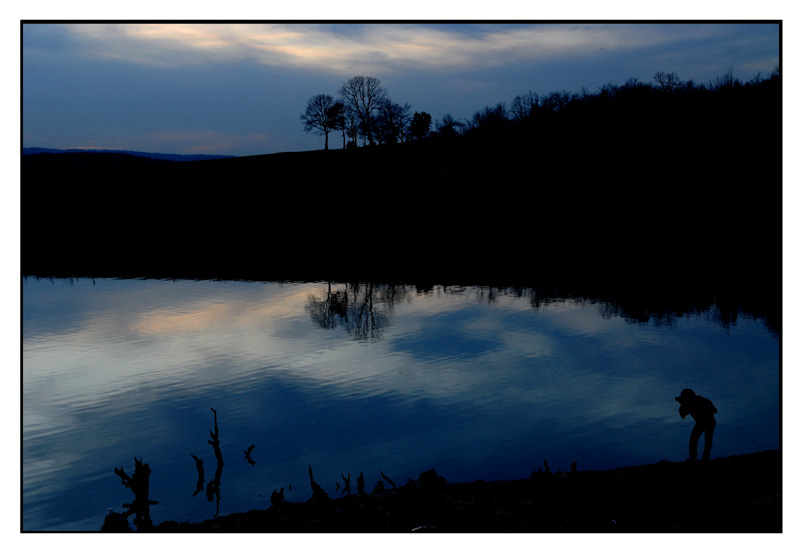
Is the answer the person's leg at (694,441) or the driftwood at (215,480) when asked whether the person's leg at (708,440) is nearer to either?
the person's leg at (694,441)

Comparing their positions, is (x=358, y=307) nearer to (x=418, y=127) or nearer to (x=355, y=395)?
(x=355, y=395)

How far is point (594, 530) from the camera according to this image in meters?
11.4

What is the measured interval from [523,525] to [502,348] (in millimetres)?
21071

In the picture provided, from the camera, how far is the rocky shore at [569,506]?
11.5 m

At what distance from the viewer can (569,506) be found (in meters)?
12.6

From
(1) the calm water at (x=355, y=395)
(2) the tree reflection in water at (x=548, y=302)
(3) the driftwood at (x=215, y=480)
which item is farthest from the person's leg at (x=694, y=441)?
(2) the tree reflection in water at (x=548, y=302)

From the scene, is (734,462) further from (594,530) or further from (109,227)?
(109,227)

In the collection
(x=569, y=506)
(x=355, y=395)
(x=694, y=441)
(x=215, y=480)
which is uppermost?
(x=694, y=441)

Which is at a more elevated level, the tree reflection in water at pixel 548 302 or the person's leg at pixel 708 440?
the tree reflection in water at pixel 548 302

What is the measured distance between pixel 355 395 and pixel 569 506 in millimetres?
13713

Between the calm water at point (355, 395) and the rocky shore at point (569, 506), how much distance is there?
3.43 m

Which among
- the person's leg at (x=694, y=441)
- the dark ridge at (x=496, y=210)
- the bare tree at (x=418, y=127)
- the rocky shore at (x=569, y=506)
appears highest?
the bare tree at (x=418, y=127)

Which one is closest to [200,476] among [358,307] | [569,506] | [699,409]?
[569,506]
